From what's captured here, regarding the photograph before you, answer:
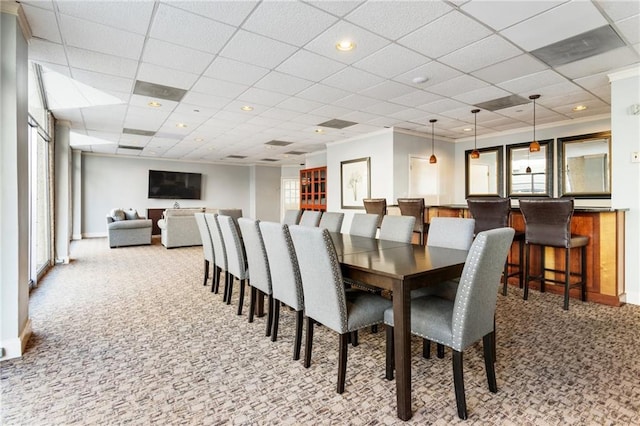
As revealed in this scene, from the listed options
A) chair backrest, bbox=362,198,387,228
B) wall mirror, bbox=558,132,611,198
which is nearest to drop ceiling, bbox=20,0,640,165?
wall mirror, bbox=558,132,611,198

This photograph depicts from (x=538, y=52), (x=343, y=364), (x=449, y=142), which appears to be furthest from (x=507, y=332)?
(x=449, y=142)

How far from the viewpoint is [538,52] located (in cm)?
314

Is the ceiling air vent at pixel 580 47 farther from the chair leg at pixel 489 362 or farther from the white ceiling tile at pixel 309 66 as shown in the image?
the chair leg at pixel 489 362

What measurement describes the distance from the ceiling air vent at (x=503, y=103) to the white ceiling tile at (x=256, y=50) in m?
3.15

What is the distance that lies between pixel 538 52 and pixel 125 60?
4.05 m

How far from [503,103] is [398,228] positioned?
301 cm

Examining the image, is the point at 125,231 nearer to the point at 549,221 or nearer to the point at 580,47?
the point at 549,221

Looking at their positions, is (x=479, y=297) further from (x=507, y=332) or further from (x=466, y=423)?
(x=507, y=332)

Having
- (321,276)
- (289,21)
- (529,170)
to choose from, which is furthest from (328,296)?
(529,170)

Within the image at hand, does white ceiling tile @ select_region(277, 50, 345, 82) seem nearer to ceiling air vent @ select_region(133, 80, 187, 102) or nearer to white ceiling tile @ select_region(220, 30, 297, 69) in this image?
white ceiling tile @ select_region(220, 30, 297, 69)

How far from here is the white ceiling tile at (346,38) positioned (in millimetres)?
2736

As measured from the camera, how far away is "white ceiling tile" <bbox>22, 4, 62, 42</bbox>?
2.45 metres

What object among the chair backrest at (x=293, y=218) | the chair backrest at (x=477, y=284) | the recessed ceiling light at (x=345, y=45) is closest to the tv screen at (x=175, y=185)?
the chair backrest at (x=293, y=218)

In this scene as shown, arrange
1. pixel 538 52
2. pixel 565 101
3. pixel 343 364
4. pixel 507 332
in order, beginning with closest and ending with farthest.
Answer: pixel 343 364 < pixel 507 332 < pixel 538 52 < pixel 565 101
